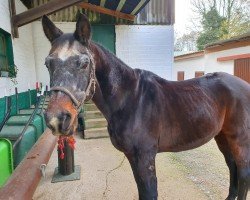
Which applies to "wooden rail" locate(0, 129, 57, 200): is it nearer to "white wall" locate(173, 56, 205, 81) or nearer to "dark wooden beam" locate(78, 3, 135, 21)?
"dark wooden beam" locate(78, 3, 135, 21)

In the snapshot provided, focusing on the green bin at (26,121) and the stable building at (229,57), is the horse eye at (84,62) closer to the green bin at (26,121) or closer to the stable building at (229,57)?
the green bin at (26,121)

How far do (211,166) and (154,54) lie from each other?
19.0 feet

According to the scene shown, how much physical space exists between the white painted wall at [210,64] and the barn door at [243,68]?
343 millimetres

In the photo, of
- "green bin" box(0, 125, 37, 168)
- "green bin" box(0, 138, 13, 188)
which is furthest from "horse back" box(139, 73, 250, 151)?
"green bin" box(0, 125, 37, 168)

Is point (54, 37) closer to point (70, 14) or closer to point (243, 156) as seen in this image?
point (243, 156)

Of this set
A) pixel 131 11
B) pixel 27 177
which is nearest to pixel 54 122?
pixel 27 177

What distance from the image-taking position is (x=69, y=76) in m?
1.39

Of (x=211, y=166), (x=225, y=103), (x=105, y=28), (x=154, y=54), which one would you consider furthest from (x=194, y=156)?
(x=105, y=28)

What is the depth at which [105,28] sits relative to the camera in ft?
28.3

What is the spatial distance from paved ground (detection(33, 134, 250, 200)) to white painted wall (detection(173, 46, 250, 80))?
249 inches

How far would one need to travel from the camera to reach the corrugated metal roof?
25.2 ft

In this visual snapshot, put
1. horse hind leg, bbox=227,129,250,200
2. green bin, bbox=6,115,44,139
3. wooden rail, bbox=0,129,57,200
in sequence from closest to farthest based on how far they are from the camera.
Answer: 1. wooden rail, bbox=0,129,57,200
2. horse hind leg, bbox=227,129,250,200
3. green bin, bbox=6,115,44,139

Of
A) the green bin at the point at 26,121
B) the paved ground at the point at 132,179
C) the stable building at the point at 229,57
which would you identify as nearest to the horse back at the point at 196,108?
the paved ground at the point at 132,179

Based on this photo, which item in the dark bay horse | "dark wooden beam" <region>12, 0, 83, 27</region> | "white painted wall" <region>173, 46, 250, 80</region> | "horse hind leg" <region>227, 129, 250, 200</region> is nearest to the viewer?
the dark bay horse
